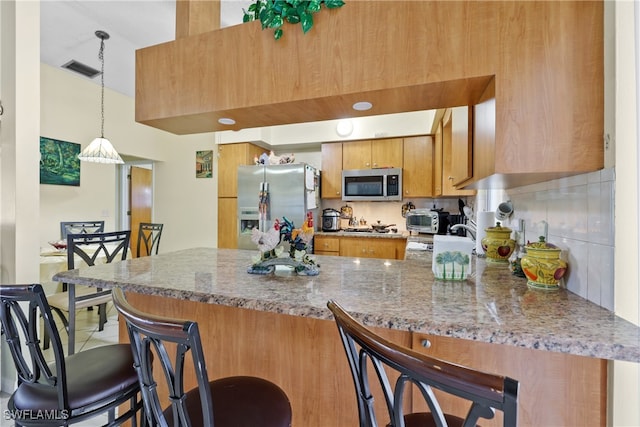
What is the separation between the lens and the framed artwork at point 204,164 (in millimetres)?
5043

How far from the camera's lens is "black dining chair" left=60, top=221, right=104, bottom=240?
363 centimetres

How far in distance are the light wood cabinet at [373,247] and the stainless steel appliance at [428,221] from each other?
24 centimetres

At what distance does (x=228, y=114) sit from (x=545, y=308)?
1.46 metres

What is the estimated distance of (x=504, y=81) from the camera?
955mm

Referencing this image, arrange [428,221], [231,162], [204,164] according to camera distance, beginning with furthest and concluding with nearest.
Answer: [204,164], [231,162], [428,221]

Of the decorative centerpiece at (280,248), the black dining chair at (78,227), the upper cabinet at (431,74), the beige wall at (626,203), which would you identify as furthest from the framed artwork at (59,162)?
the beige wall at (626,203)

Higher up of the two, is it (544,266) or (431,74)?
(431,74)

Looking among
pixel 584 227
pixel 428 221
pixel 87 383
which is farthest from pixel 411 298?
pixel 428 221

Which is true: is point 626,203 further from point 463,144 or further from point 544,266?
point 463,144

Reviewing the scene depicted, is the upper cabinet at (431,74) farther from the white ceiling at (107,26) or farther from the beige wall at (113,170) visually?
the beige wall at (113,170)

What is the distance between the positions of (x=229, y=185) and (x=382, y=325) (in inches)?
159

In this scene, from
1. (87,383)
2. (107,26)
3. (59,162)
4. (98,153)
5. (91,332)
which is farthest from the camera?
(59,162)

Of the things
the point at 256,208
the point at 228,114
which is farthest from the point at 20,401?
the point at 256,208

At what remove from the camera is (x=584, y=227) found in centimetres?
96
